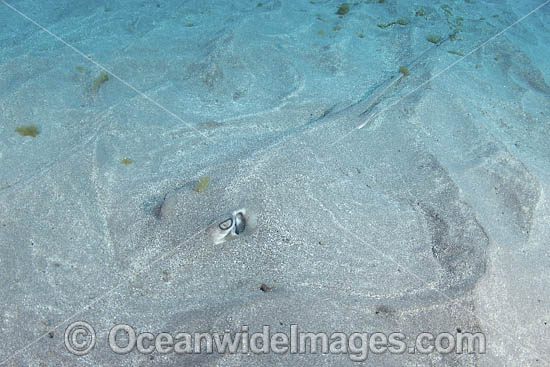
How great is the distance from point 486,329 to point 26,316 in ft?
9.14

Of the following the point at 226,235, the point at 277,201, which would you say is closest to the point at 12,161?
the point at 226,235

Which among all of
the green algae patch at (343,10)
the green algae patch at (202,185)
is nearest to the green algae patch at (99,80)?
the green algae patch at (202,185)

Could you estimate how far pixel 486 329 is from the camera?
2.30m

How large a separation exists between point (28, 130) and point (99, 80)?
1.01m

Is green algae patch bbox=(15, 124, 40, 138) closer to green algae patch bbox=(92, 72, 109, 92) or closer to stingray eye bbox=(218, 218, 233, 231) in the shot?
green algae patch bbox=(92, 72, 109, 92)

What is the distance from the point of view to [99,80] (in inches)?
169

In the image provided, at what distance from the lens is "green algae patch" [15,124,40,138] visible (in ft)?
11.8

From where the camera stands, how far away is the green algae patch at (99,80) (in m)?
4.23

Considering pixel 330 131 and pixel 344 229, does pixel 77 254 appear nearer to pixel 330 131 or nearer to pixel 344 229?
pixel 344 229

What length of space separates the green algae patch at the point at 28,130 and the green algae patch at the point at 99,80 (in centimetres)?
81

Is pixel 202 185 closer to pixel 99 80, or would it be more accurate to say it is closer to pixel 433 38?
pixel 99 80

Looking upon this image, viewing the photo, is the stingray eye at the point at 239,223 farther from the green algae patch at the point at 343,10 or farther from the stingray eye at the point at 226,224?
the green algae patch at the point at 343,10

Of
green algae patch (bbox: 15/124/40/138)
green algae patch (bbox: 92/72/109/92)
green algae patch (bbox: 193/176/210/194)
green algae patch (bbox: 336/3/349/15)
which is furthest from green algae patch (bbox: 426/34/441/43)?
green algae patch (bbox: 15/124/40/138)

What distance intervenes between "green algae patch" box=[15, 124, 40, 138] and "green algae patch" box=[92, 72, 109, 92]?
81 cm
